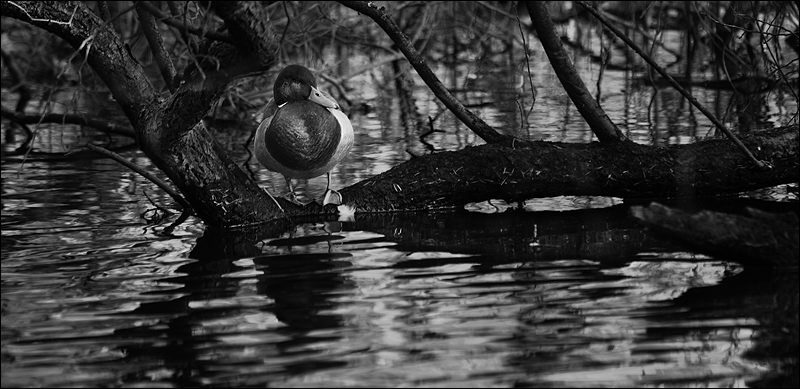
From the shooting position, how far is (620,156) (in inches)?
225

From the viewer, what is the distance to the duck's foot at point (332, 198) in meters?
5.75

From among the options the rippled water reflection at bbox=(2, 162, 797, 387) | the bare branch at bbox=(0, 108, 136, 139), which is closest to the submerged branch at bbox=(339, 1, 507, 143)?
the rippled water reflection at bbox=(2, 162, 797, 387)

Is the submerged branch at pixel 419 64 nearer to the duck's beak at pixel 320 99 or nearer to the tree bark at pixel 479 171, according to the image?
the tree bark at pixel 479 171

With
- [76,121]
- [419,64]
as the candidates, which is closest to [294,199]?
[419,64]

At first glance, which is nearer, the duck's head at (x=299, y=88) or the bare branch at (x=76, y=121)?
the duck's head at (x=299, y=88)

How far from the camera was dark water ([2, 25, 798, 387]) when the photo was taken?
352 cm

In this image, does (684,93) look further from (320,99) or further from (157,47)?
(157,47)

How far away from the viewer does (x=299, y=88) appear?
18.8ft

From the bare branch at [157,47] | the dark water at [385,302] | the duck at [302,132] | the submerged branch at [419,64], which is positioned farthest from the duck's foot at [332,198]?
the bare branch at [157,47]

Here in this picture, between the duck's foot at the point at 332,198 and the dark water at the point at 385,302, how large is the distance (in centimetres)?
13

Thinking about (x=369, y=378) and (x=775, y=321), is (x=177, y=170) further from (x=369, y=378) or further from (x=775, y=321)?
(x=775, y=321)

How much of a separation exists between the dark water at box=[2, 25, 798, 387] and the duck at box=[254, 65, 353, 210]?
0.32m

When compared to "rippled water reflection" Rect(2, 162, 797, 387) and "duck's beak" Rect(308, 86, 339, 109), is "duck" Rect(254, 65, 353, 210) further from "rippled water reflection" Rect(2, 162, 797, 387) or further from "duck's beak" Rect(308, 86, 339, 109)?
"rippled water reflection" Rect(2, 162, 797, 387)

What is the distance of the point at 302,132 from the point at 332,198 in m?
0.43
